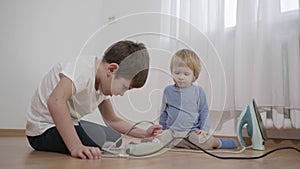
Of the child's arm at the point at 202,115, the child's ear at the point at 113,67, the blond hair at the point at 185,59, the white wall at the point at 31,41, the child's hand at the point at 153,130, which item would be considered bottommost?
the child's hand at the point at 153,130

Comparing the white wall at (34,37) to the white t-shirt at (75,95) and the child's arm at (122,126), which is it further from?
the child's arm at (122,126)

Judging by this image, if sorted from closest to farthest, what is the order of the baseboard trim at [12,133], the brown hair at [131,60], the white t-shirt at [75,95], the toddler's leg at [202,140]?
1. the brown hair at [131,60]
2. the white t-shirt at [75,95]
3. the toddler's leg at [202,140]
4. the baseboard trim at [12,133]

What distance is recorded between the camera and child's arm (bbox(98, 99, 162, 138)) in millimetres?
820

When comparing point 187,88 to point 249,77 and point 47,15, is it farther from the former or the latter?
point 47,15

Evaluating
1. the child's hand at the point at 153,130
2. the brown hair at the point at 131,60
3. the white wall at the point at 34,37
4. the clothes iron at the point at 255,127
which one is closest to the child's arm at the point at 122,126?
the child's hand at the point at 153,130

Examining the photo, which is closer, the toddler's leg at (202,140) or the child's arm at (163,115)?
the child's arm at (163,115)

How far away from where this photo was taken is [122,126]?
85cm

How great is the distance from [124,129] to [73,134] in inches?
4.8

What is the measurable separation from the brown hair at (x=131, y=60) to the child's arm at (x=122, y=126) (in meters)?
0.11

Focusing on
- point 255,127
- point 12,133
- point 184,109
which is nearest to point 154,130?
point 184,109

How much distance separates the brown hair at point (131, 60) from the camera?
77 cm

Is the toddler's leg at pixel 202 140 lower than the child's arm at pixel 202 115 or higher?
lower

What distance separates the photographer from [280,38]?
149 cm

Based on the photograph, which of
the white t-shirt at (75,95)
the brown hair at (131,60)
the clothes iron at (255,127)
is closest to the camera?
the brown hair at (131,60)
